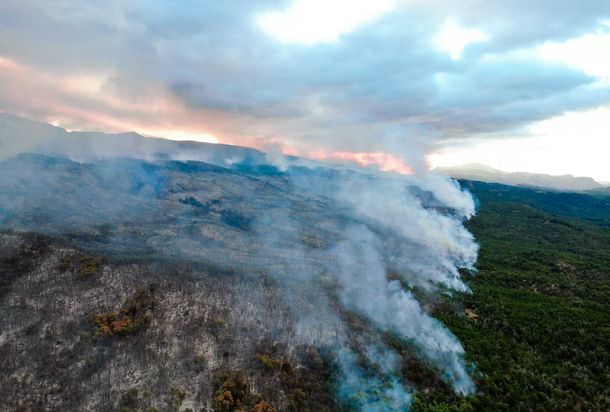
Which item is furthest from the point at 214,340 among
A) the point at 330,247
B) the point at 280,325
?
the point at 330,247

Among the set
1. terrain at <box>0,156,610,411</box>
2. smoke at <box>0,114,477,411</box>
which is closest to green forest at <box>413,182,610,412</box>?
terrain at <box>0,156,610,411</box>

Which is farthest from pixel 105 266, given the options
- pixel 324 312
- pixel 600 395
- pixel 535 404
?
pixel 600 395

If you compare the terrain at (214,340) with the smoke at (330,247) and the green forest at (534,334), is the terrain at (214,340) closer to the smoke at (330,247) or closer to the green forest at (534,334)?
the green forest at (534,334)

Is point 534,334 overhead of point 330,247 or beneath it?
overhead

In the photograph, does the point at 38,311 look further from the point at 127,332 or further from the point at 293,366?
the point at 293,366

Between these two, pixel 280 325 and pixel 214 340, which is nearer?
pixel 214 340

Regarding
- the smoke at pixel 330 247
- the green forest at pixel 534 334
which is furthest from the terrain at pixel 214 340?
the smoke at pixel 330 247

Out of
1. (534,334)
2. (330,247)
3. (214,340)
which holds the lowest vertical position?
(330,247)

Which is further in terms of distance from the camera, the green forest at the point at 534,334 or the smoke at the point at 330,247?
the smoke at the point at 330,247

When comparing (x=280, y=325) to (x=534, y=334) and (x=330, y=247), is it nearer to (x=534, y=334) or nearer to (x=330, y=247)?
(x=534, y=334)

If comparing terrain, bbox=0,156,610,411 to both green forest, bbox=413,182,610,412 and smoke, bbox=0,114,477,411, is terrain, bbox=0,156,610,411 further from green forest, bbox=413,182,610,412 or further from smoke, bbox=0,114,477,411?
smoke, bbox=0,114,477,411
